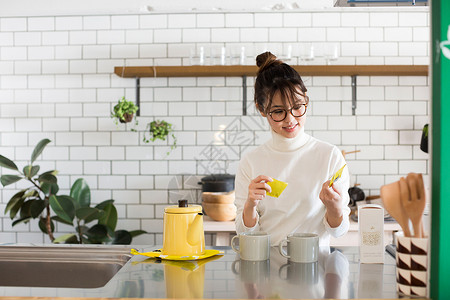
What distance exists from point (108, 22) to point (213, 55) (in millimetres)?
973

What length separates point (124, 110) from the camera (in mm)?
4047

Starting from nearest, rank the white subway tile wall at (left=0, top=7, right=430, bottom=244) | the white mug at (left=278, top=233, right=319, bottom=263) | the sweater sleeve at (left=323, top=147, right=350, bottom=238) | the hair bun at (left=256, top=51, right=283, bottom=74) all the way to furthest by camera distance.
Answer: the white mug at (left=278, top=233, right=319, bottom=263) < the sweater sleeve at (left=323, top=147, right=350, bottom=238) < the hair bun at (left=256, top=51, right=283, bottom=74) < the white subway tile wall at (left=0, top=7, right=430, bottom=244)

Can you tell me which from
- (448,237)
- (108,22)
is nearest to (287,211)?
(448,237)

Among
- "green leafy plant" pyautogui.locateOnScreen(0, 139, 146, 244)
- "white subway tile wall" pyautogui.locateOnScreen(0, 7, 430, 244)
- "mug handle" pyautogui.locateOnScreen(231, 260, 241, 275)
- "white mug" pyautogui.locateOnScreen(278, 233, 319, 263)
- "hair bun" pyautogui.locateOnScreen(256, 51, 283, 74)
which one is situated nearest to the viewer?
"mug handle" pyautogui.locateOnScreen(231, 260, 241, 275)

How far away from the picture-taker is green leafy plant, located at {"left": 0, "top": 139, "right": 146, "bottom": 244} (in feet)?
12.4

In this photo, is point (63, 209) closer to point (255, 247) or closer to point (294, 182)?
point (294, 182)

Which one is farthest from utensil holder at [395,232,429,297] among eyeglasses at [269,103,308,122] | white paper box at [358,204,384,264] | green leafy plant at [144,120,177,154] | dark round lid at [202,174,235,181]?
green leafy plant at [144,120,177,154]

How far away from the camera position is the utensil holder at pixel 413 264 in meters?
1.31

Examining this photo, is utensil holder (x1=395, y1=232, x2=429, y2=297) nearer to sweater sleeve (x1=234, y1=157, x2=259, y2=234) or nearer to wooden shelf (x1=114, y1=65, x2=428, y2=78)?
sweater sleeve (x1=234, y1=157, x2=259, y2=234)

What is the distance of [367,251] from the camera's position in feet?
5.72

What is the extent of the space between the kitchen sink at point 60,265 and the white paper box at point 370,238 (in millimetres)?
849

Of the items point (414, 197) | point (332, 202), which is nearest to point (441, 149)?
point (414, 197)

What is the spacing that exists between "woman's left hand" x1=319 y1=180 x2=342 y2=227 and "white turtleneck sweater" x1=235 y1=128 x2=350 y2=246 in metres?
0.13

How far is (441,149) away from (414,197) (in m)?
0.15
